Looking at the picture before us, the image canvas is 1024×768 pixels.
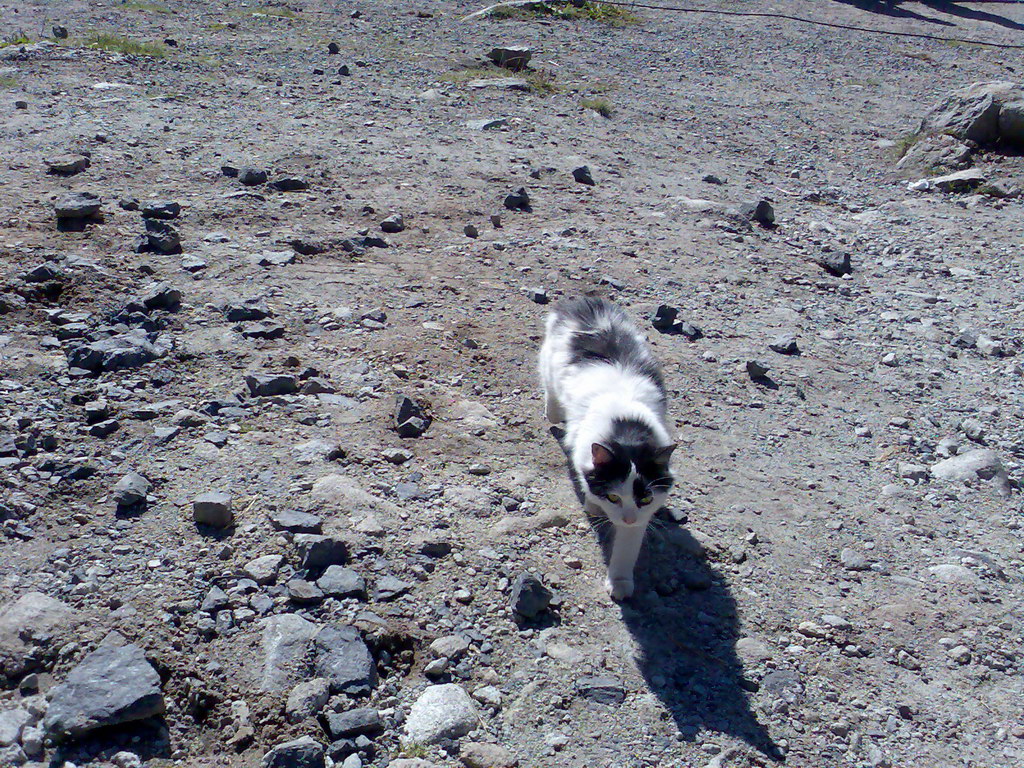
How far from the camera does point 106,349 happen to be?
539 cm

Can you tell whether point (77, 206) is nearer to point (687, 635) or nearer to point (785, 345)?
point (785, 345)

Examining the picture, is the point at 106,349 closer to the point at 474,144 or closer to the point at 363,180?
the point at 363,180

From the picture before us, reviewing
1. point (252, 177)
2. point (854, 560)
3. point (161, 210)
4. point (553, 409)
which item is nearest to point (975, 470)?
point (854, 560)

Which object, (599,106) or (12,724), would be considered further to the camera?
(599,106)

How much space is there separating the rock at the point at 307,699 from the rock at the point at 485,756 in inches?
21.1

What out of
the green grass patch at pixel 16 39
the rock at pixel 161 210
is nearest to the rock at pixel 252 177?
the rock at pixel 161 210

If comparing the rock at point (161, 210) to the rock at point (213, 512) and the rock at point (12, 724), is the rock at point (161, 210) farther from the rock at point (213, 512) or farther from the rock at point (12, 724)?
the rock at point (12, 724)

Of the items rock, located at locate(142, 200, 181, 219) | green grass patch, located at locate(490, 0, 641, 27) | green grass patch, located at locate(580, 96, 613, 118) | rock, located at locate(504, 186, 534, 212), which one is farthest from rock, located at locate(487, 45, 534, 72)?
rock, located at locate(142, 200, 181, 219)

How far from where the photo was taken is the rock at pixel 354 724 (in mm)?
3303

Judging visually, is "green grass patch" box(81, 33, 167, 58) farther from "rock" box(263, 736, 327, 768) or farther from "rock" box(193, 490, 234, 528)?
"rock" box(263, 736, 327, 768)

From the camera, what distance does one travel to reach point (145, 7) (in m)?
15.1

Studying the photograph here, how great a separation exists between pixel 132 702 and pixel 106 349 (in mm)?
2758

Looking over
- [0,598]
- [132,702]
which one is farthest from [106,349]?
[132,702]

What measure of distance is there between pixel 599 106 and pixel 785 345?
21.0 ft
